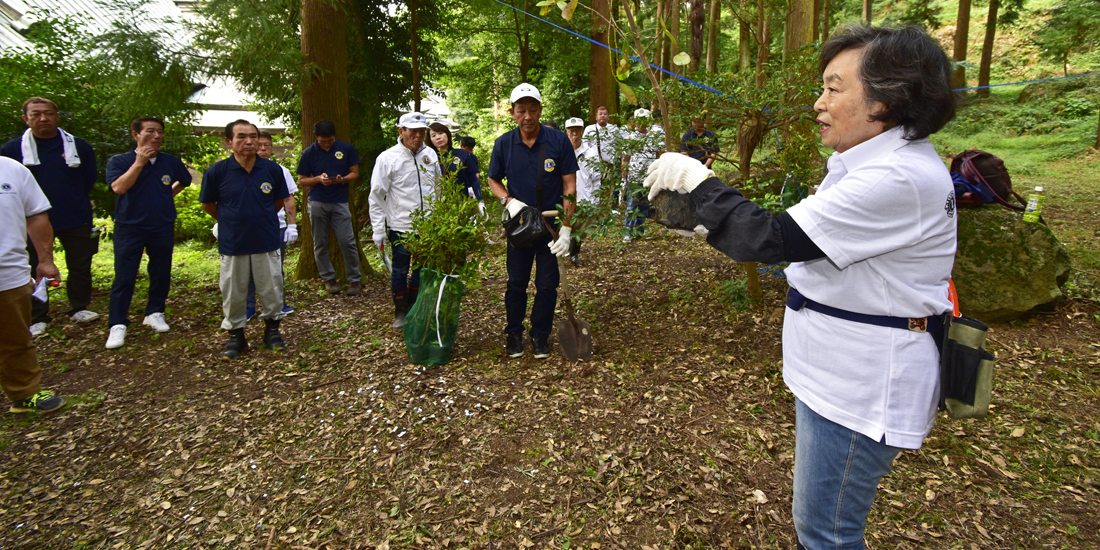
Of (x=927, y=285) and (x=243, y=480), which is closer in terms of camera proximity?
(x=927, y=285)

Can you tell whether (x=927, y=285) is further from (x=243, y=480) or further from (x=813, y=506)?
(x=243, y=480)

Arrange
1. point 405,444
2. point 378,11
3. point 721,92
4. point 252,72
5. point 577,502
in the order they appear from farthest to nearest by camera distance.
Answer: point 378,11 → point 252,72 → point 721,92 → point 405,444 → point 577,502

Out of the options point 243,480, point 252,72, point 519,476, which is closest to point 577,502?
point 519,476

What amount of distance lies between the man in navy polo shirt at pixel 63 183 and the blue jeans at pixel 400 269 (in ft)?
10.5

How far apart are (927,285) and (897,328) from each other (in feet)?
0.47

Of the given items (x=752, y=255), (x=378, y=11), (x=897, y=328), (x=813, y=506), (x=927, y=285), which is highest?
(x=378, y=11)

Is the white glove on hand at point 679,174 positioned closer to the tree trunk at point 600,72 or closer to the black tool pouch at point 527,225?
the black tool pouch at point 527,225

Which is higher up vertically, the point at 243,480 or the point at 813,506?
the point at 813,506

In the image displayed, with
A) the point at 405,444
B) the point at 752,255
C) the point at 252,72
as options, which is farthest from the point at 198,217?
the point at 752,255

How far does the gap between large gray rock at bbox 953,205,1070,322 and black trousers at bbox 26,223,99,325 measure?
8272mm

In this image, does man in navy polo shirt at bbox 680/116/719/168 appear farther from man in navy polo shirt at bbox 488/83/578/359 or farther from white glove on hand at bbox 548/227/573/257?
white glove on hand at bbox 548/227/573/257

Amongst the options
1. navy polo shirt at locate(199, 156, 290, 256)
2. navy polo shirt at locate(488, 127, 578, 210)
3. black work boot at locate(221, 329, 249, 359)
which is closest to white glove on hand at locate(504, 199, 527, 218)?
navy polo shirt at locate(488, 127, 578, 210)

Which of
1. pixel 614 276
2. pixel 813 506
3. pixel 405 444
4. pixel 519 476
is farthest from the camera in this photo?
pixel 614 276

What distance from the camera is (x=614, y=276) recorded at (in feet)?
21.8
